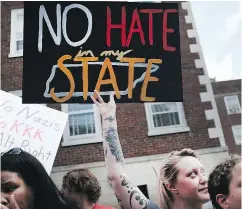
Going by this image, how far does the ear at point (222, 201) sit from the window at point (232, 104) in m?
26.7

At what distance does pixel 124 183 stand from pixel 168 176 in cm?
30

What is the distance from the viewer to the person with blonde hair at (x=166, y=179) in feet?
5.74

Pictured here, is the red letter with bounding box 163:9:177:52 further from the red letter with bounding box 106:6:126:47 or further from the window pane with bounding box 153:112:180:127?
the window pane with bounding box 153:112:180:127

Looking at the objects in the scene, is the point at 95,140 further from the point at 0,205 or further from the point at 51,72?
the point at 0,205

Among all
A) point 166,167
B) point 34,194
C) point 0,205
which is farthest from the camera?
point 166,167

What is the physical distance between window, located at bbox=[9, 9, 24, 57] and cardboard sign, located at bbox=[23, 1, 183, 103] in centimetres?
734

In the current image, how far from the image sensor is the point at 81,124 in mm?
8438

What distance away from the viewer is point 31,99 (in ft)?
6.54

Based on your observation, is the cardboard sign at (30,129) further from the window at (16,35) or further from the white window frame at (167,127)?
the window at (16,35)


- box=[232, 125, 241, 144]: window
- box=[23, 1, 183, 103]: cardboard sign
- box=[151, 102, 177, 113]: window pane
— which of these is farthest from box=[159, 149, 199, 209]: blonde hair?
box=[232, 125, 241, 144]: window

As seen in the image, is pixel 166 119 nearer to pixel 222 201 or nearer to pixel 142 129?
pixel 142 129

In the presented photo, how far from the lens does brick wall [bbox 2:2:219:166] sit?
793 centimetres

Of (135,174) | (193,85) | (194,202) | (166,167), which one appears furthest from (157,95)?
(193,85)

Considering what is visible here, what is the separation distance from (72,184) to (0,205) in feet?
3.38
